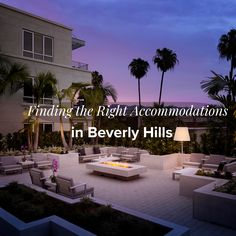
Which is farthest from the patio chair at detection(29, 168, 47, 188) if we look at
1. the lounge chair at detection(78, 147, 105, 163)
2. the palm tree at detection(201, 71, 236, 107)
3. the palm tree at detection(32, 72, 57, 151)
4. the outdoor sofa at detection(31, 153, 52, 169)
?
the palm tree at detection(201, 71, 236, 107)

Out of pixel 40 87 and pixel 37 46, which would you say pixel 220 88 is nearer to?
pixel 40 87

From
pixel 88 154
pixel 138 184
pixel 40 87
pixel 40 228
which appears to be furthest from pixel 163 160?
pixel 40 228

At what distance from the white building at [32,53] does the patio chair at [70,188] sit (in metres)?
11.2

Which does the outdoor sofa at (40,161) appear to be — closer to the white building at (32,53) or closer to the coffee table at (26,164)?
the coffee table at (26,164)

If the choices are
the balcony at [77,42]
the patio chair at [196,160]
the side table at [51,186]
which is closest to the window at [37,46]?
the balcony at [77,42]

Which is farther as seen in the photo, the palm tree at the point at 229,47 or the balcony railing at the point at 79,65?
the palm tree at the point at 229,47

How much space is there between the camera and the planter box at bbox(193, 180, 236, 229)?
589 cm

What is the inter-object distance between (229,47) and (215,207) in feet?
66.3

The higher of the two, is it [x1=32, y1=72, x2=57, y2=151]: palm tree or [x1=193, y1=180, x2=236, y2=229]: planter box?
[x1=32, y1=72, x2=57, y2=151]: palm tree

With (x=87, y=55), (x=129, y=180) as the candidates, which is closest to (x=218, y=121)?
(x=129, y=180)

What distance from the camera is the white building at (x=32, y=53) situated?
17641 millimetres

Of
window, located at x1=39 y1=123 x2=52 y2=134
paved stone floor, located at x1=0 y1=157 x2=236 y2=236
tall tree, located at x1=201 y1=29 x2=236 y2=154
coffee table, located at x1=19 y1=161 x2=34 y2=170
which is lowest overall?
paved stone floor, located at x1=0 y1=157 x2=236 y2=236

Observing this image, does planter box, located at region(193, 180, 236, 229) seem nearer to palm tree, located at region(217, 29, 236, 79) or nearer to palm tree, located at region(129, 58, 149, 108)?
palm tree, located at region(217, 29, 236, 79)

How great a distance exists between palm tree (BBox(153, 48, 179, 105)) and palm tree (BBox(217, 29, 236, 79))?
10.8 metres
